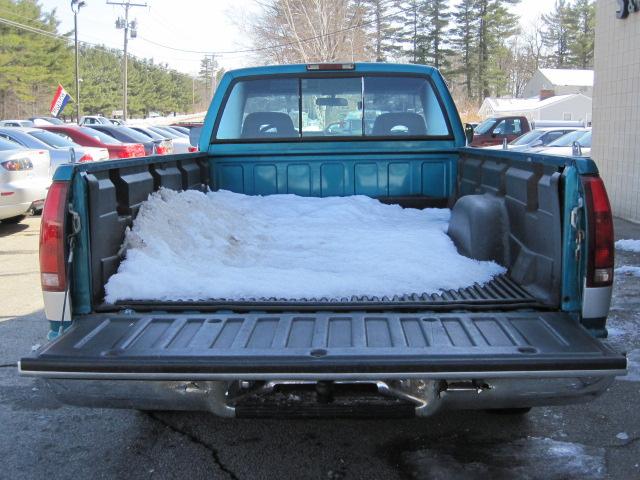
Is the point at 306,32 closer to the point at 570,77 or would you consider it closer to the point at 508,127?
the point at 508,127

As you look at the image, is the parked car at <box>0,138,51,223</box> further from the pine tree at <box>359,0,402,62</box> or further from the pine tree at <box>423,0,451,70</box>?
the pine tree at <box>423,0,451,70</box>

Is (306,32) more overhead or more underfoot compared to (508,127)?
more overhead

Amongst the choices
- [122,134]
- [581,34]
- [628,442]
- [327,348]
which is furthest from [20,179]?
[581,34]

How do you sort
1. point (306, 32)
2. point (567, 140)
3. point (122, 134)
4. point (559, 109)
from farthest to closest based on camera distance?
point (559, 109) < point (306, 32) < point (122, 134) < point (567, 140)

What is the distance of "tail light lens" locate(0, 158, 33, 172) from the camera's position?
10.1m

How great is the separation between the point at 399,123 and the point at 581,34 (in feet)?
269

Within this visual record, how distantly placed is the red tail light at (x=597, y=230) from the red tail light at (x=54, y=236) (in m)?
2.15

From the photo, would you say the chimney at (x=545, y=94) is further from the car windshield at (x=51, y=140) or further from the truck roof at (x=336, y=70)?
the truck roof at (x=336, y=70)

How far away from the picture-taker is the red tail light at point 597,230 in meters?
2.79

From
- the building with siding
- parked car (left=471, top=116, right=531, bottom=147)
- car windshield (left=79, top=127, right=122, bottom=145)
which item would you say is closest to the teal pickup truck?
the building with siding

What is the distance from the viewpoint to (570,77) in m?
62.8

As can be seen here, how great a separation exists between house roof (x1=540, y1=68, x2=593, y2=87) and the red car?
51.8 m

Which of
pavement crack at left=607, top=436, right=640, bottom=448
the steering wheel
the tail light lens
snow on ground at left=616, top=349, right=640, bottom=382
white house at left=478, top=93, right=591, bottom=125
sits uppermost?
white house at left=478, top=93, right=591, bottom=125

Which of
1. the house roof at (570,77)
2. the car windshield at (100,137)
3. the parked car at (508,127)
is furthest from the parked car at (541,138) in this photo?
the house roof at (570,77)
